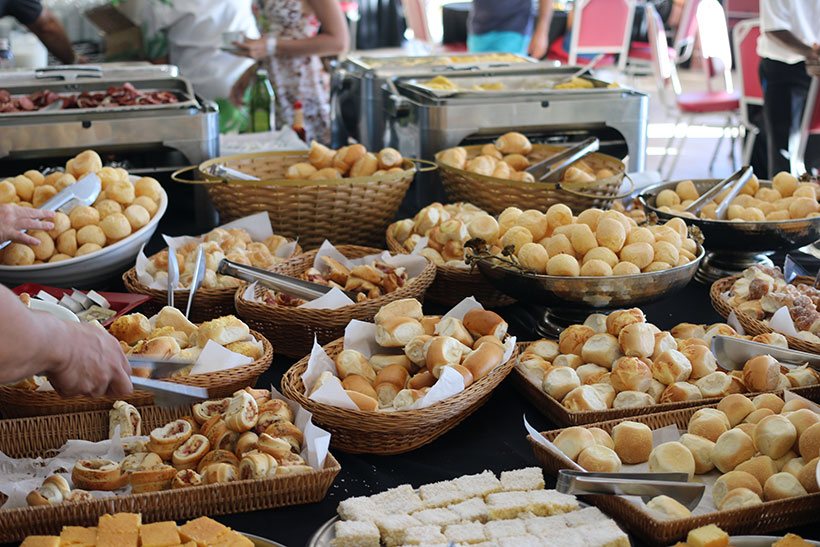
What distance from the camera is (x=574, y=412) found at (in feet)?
3.91

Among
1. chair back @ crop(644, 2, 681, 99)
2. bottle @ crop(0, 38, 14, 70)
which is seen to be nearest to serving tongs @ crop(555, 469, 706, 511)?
bottle @ crop(0, 38, 14, 70)

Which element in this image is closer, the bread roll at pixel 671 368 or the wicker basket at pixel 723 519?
the wicker basket at pixel 723 519

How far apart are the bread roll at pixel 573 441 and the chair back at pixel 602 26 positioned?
580cm

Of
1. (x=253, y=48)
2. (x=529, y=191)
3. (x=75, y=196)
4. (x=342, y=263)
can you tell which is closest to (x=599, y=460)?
(x=342, y=263)

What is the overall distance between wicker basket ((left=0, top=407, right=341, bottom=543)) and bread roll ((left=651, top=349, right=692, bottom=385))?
0.49 m

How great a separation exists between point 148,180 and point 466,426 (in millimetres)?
966

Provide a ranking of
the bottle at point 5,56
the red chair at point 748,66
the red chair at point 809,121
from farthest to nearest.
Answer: the red chair at point 748,66, the red chair at point 809,121, the bottle at point 5,56

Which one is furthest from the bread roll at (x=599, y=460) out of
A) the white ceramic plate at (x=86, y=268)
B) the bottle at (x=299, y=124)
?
the bottle at (x=299, y=124)

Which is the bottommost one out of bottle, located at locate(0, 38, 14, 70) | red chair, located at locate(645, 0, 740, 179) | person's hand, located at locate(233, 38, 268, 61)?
red chair, located at locate(645, 0, 740, 179)

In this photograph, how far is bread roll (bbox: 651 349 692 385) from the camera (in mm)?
1268

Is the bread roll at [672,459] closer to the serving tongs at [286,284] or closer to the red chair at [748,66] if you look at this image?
the serving tongs at [286,284]

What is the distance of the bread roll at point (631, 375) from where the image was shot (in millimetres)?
1244

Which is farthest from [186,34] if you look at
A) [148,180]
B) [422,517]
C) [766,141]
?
[422,517]

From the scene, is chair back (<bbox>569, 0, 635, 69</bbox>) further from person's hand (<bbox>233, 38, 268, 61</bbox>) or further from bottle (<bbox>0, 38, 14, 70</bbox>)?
bottle (<bbox>0, 38, 14, 70</bbox>)
